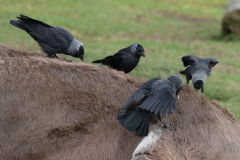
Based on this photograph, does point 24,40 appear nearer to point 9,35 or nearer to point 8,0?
point 9,35

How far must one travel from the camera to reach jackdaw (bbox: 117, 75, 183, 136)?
2.78 meters

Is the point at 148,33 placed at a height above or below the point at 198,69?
above

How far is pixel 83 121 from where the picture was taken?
3.00 metres

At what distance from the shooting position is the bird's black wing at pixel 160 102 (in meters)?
2.76

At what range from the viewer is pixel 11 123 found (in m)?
2.91

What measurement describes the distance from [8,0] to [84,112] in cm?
1834

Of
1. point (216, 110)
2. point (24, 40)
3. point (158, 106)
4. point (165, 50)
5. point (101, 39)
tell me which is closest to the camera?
point (158, 106)

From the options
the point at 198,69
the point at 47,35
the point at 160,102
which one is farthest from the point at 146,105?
the point at 47,35

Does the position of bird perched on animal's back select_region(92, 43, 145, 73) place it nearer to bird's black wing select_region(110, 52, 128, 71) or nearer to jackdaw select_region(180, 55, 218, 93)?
bird's black wing select_region(110, 52, 128, 71)

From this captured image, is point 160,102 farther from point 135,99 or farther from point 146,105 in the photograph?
point 135,99

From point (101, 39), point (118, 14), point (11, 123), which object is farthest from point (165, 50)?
point (11, 123)

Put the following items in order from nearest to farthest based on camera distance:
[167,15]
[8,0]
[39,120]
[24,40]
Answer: [39,120] < [24,40] < [8,0] < [167,15]

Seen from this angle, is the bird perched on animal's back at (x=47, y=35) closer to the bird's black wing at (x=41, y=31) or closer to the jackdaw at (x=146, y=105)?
the bird's black wing at (x=41, y=31)

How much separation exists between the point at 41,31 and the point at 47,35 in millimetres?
103
